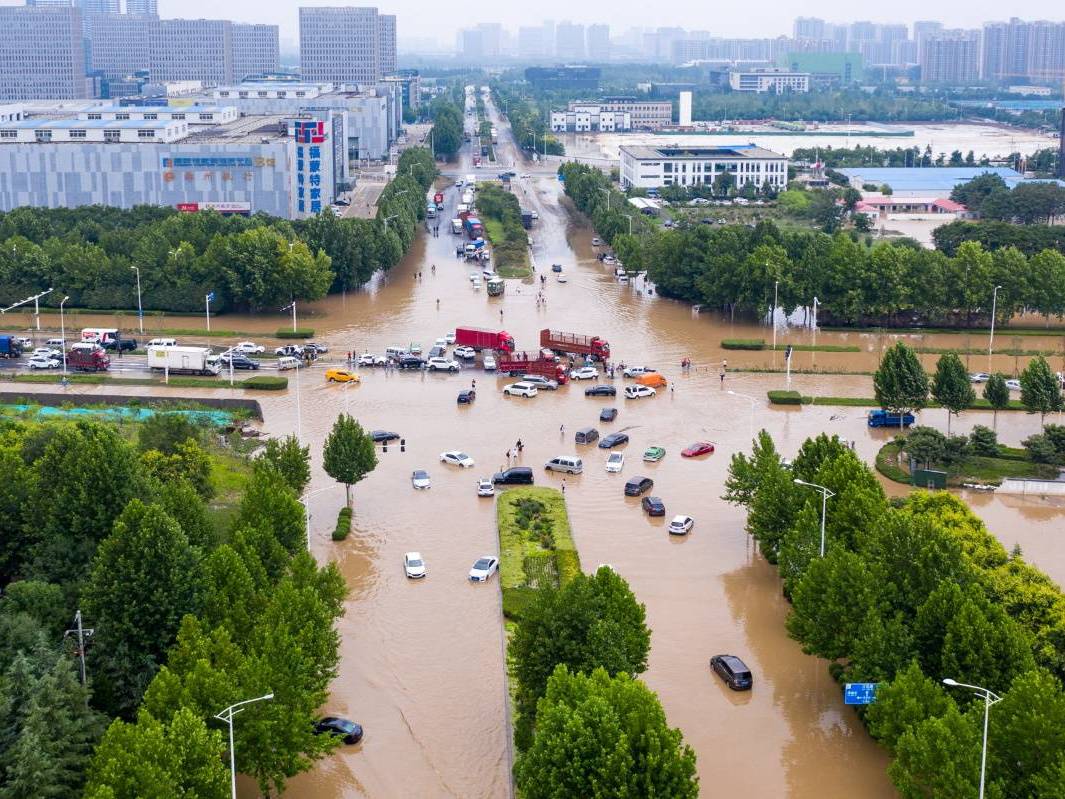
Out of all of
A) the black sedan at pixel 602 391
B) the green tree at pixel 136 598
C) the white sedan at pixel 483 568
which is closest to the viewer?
the green tree at pixel 136 598

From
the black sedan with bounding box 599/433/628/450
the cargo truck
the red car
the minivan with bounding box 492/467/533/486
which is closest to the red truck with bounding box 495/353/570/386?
the black sedan with bounding box 599/433/628/450

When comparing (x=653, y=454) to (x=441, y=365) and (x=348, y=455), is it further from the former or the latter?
(x=441, y=365)

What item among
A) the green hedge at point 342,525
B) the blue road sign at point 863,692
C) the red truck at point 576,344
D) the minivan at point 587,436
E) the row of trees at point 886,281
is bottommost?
the green hedge at point 342,525

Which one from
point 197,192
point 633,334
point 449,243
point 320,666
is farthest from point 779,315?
point 320,666

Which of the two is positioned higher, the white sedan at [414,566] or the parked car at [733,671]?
the white sedan at [414,566]

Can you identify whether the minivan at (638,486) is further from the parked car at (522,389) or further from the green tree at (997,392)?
the green tree at (997,392)

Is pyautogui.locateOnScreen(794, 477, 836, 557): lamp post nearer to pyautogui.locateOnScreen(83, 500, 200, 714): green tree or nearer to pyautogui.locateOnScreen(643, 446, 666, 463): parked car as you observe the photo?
pyautogui.locateOnScreen(643, 446, 666, 463): parked car

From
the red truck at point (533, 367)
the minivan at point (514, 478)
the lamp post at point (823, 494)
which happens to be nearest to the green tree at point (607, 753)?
the lamp post at point (823, 494)

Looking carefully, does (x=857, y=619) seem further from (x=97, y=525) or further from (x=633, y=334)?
(x=633, y=334)
